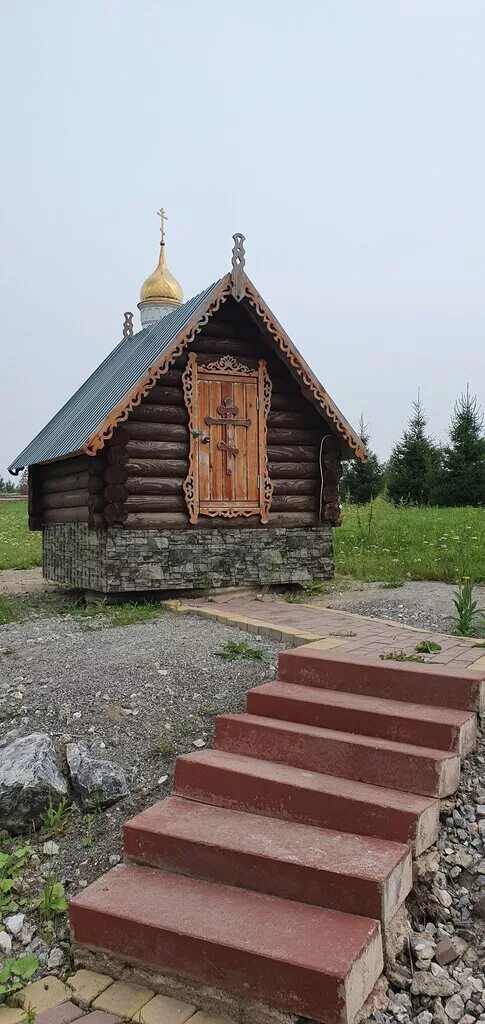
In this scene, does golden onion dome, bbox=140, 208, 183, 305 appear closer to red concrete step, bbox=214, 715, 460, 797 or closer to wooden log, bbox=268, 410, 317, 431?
wooden log, bbox=268, 410, 317, 431

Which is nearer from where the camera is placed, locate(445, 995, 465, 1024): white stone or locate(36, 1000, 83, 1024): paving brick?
locate(445, 995, 465, 1024): white stone

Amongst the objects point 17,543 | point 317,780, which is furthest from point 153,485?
point 17,543

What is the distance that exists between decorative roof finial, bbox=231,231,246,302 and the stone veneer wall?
9.65 ft

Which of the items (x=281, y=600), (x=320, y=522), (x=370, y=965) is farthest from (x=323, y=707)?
(x=320, y=522)

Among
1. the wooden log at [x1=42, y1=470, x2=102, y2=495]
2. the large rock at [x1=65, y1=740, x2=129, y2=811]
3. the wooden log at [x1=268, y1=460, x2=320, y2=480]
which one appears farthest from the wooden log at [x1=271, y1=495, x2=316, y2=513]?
the large rock at [x1=65, y1=740, x2=129, y2=811]

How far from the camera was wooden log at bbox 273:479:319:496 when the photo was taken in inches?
408

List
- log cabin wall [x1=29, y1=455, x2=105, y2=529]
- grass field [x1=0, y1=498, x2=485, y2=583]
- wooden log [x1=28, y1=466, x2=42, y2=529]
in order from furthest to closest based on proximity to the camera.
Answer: wooden log [x1=28, y1=466, x2=42, y2=529], grass field [x1=0, y1=498, x2=485, y2=583], log cabin wall [x1=29, y1=455, x2=105, y2=529]

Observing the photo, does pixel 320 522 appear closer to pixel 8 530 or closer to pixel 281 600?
pixel 281 600

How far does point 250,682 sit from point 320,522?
497cm

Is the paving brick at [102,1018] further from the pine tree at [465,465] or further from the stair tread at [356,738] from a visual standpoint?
the pine tree at [465,465]

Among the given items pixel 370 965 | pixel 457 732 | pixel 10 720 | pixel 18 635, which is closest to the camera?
pixel 370 965

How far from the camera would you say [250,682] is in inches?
235

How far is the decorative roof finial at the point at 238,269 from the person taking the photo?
934 centimetres

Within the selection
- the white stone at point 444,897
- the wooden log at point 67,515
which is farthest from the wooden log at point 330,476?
the white stone at point 444,897
